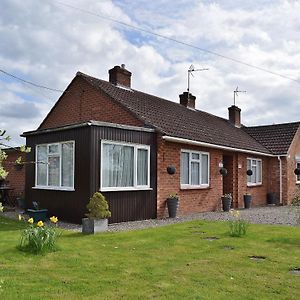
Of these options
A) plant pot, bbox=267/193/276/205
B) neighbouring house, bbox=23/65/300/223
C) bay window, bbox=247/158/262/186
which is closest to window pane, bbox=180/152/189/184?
neighbouring house, bbox=23/65/300/223

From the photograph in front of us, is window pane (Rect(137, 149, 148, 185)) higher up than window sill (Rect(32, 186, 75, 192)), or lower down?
higher up

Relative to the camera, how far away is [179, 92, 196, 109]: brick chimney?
22.4 m

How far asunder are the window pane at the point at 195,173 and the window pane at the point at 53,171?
552 cm

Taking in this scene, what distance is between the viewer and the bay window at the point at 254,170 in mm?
20875

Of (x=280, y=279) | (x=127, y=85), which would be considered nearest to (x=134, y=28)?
(x=127, y=85)

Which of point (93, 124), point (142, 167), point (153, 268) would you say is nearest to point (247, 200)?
point (142, 167)

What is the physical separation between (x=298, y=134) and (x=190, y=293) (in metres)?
21.4

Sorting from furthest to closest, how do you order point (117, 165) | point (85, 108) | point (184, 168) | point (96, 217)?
1. point (85, 108)
2. point (184, 168)
3. point (117, 165)
4. point (96, 217)

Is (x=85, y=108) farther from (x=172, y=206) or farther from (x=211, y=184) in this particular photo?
(x=211, y=184)

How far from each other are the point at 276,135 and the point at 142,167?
1396 cm

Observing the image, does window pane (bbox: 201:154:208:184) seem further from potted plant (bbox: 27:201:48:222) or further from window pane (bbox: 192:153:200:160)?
potted plant (bbox: 27:201:48:222)

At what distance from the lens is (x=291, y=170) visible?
23.2m

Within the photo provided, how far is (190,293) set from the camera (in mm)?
5078

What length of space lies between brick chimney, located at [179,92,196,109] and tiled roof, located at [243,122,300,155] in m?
5.15
